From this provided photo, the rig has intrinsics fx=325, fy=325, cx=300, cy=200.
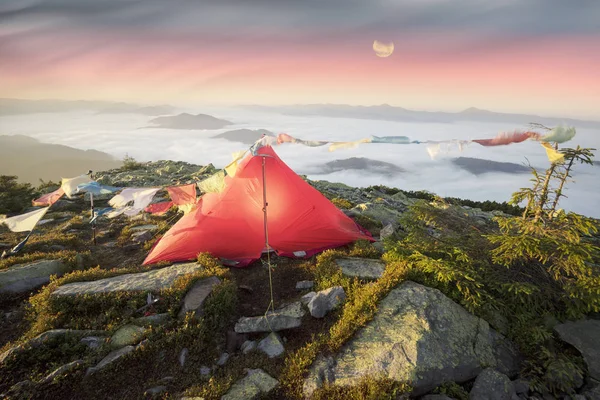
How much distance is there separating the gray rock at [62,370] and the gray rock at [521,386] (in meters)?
7.51

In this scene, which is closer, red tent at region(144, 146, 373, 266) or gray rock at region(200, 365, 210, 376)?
gray rock at region(200, 365, 210, 376)

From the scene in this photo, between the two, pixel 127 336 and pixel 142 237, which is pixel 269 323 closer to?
pixel 127 336

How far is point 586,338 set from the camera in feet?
19.6

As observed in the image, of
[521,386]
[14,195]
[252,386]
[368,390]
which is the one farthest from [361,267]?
[14,195]

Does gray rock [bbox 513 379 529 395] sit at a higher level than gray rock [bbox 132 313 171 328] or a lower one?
lower

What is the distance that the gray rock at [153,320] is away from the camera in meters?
6.82

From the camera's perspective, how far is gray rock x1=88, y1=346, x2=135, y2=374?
5789 mm

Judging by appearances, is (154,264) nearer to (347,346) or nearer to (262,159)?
(262,159)

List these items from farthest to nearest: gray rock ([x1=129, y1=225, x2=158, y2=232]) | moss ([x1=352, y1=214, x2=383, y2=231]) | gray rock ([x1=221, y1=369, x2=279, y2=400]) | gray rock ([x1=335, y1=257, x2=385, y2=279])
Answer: gray rock ([x1=129, y1=225, x2=158, y2=232]) → moss ([x1=352, y1=214, x2=383, y2=231]) → gray rock ([x1=335, y1=257, x2=385, y2=279]) → gray rock ([x1=221, y1=369, x2=279, y2=400])

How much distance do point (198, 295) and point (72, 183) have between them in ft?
19.4

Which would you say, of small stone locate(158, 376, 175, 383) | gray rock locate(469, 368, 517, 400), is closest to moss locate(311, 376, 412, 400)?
gray rock locate(469, 368, 517, 400)

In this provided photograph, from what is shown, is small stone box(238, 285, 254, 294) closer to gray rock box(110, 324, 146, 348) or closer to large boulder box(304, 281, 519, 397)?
gray rock box(110, 324, 146, 348)

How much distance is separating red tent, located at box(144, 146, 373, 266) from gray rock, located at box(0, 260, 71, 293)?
7.92 ft

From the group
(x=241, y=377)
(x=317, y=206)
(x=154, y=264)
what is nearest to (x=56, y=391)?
(x=241, y=377)
